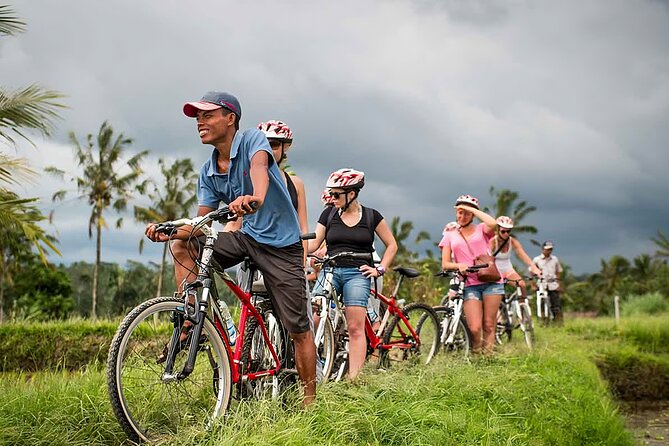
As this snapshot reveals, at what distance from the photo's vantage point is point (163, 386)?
4.15 metres

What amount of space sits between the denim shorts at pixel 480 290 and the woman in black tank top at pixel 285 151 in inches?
146

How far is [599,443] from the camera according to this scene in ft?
26.8

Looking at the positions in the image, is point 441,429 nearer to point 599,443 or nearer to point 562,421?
point 562,421

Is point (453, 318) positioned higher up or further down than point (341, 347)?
higher up

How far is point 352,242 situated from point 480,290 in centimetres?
283

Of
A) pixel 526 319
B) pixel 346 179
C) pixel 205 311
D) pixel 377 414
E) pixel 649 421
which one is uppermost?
pixel 346 179

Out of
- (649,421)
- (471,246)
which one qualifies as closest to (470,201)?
(471,246)

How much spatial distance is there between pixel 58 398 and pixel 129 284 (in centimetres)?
4251

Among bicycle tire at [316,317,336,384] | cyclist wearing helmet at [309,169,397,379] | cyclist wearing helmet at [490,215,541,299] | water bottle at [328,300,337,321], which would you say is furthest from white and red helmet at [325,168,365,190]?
cyclist wearing helmet at [490,215,541,299]

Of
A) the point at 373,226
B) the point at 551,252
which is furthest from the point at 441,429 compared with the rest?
the point at 551,252

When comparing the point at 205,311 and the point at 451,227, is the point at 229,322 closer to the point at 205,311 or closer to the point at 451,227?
the point at 205,311

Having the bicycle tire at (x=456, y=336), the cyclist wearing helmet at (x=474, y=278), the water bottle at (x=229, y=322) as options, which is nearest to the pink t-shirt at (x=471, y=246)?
the cyclist wearing helmet at (x=474, y=278)

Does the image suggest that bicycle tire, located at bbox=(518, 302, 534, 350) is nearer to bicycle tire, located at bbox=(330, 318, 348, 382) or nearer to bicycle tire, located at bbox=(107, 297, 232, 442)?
bicycle tire, located at bbox=(330, 318, 348, 382)

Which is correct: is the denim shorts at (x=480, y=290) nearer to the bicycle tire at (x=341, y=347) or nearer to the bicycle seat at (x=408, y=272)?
the bicycle seat at (x=408, y=272)
